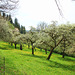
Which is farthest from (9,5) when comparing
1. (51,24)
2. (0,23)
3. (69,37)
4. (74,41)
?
(0,23)

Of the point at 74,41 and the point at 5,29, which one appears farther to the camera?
the point at 5,29

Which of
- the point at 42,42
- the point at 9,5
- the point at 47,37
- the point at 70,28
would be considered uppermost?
the point at 9,5

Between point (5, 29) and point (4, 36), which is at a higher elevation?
point (5, 29)

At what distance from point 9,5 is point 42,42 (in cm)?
1318

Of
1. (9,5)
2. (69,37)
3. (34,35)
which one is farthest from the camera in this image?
(34,35)

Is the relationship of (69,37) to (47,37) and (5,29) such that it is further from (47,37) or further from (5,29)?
(5,29)

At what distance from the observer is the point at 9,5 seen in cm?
838

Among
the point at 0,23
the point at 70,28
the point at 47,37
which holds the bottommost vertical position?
the point at 47,37

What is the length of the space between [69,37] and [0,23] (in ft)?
78.0

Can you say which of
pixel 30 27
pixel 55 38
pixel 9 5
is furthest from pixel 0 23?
pixel 9 5

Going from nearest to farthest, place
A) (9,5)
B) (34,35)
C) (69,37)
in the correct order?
(9,5) → (69,37) → (34,35)

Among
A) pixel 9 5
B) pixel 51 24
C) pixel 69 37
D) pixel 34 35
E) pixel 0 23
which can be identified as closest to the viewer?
pixel 9 5

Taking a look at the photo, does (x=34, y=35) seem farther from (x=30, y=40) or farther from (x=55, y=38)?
(x=55, y=38)

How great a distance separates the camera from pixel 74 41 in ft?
59.8
